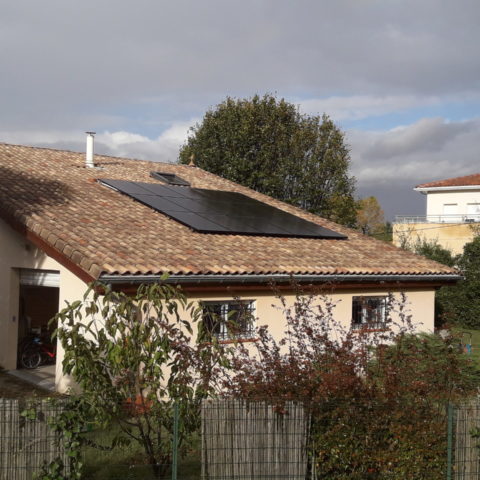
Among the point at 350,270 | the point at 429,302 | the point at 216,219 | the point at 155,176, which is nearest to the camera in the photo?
the point at 350,270

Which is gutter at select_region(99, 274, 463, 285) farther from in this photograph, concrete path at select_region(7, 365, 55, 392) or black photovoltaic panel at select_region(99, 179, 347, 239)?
concrete path at select_region(7, 365, 55, 392)

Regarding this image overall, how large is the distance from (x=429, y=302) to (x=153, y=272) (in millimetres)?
8797

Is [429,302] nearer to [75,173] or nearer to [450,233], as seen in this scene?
[75,173]

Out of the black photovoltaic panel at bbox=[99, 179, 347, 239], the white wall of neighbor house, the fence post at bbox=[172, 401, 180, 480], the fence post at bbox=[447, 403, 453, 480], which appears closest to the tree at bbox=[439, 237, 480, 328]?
the black photovoltaic panel at bbox=[99, 179, 347, 239]

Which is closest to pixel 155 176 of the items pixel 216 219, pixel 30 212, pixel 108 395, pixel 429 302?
pixel 216 219

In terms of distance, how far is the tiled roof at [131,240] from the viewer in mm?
11977

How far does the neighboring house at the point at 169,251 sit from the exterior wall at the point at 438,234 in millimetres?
14641

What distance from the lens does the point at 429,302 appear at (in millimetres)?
17141

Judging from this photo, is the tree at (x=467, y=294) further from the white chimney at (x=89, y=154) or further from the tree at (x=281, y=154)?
the white chimney at (x=89, y=154)

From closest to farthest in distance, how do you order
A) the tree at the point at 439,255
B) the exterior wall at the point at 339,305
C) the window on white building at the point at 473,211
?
1. the exterior wall at the point at 339,305
2. the tree at the point at 439,255
3. the window on white building at the point at 473,211

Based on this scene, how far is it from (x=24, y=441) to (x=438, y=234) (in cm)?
3036

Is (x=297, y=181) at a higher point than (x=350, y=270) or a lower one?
higher

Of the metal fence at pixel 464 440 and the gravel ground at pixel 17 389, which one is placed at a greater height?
→ the metal fence at pixel 464 440

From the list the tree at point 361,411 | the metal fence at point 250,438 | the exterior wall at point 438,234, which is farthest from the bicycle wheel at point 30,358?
the exterior wall at point 438,234
